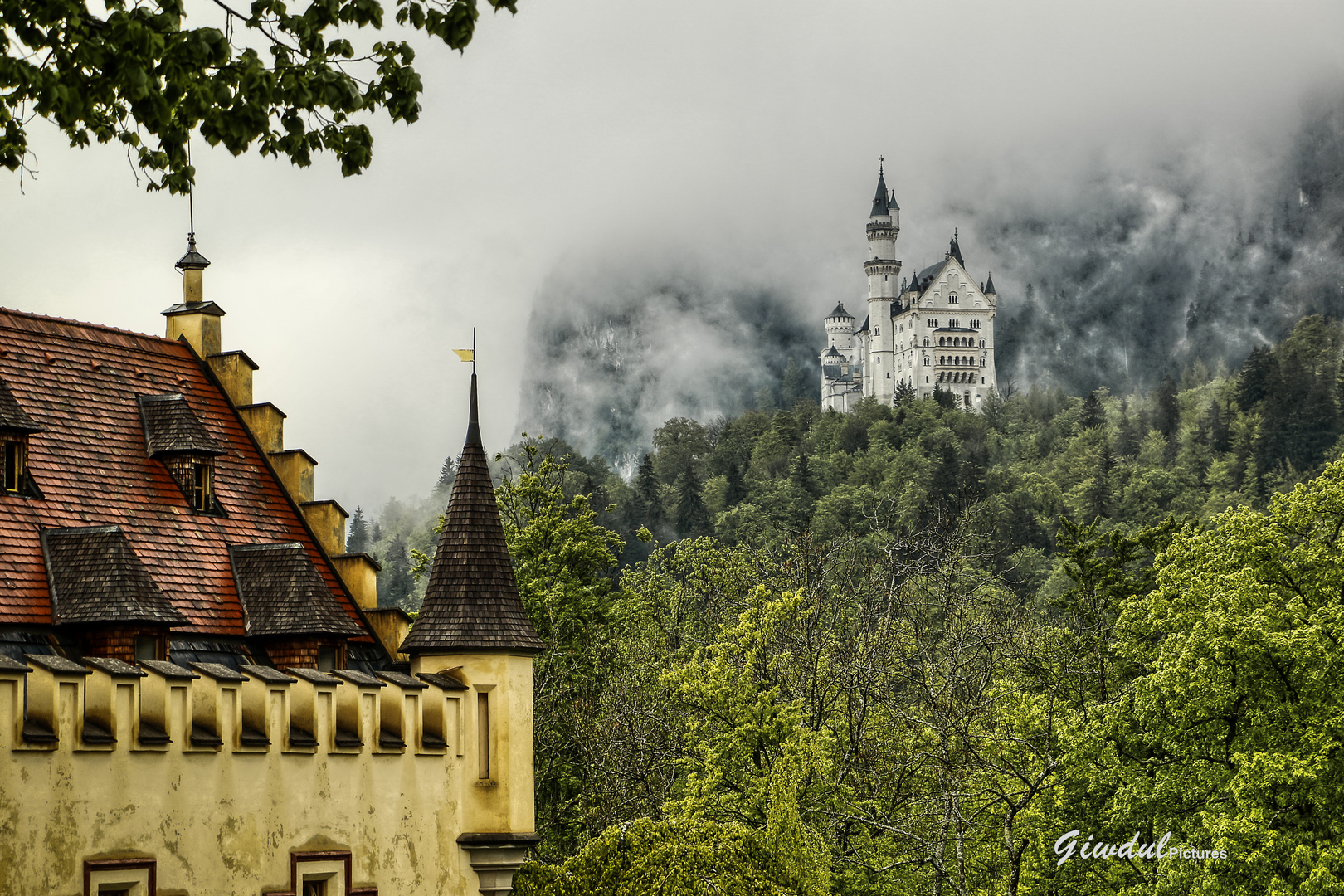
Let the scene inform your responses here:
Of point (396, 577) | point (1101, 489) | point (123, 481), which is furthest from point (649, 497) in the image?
point (123, 481)

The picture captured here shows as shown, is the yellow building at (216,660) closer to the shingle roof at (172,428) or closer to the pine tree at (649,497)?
the shingle roof at (172,428)

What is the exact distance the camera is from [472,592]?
2327 centimetres

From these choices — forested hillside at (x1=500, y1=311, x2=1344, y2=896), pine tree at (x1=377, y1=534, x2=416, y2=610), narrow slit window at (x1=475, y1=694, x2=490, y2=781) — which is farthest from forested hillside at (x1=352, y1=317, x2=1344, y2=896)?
pine tree at (x1=377, y1=534, x2=416, y2=610)

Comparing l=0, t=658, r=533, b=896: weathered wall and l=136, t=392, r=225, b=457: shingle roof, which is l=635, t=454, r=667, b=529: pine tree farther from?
l=0, t=658, r=533, b=896: weathered wall

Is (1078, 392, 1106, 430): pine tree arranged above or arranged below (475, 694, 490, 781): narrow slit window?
above

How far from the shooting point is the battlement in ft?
57.4

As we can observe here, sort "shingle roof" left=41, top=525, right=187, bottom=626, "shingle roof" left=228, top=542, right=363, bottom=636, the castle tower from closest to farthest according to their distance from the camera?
"shingle roof" left=41, top=525, right=187, bottom=626
"shingle roof" left=228, top=542, right=363, bottom=636
the castle tower

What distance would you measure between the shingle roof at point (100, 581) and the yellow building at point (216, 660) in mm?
29

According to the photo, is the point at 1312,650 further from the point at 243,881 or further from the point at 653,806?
the point at 243,881

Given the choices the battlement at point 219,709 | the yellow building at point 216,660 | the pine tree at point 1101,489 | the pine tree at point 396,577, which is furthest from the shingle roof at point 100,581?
the pine tree at point 1101,489

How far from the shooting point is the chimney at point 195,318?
86.8 ft

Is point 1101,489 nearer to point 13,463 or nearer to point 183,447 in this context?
point 183,447

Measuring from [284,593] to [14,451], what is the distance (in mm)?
3683

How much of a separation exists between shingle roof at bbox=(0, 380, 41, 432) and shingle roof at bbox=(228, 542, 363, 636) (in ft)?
10.5
